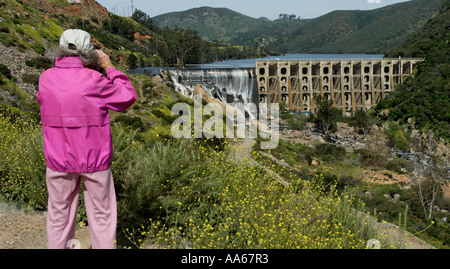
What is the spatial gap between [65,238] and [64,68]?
167 centimetres

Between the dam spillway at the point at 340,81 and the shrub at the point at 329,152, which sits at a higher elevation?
the dam spillway at the point at 340,81

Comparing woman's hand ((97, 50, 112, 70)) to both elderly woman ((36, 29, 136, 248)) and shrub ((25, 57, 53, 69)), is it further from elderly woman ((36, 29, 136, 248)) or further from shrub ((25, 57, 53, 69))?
shrub ((25, 57, 53, 69))

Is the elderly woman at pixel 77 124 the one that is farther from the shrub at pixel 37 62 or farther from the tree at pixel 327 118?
the tree at pixel 327 118

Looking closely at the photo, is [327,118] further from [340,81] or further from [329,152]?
[340,81]

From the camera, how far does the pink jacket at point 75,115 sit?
2.89 m

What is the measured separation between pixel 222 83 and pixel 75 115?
159 ft

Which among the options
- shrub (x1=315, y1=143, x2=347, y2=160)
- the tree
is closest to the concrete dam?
the tree

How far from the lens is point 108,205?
127 inches

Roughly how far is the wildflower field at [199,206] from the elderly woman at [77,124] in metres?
1.38

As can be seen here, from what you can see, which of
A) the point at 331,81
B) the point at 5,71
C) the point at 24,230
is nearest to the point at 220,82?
the point at 331,81
